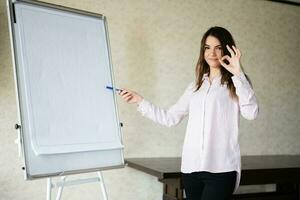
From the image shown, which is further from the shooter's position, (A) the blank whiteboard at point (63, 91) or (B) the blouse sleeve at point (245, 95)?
(A) the blank whiteboard at point (63, 91)

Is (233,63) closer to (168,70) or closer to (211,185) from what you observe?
(211,185)

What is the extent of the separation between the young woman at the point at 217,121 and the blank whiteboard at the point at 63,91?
1.58 ft

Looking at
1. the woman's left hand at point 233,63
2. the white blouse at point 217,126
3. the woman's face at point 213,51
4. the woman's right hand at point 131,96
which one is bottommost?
the white blouse at point 217,126

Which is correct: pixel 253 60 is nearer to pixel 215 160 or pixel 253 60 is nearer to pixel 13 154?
pixel 215 160

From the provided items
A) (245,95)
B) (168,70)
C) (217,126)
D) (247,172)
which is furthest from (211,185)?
(168,70)

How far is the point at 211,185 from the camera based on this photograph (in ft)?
4.71

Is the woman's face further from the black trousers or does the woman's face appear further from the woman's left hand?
the black trousers

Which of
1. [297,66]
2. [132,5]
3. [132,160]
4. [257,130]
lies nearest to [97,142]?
[132,160]

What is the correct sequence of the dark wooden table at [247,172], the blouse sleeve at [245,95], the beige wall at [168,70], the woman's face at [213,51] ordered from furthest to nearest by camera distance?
the beige wall at [168,70]
the dark wooden table at [247,172]
the woman's face at [213,51]
the blouse sleeve at [245,95]

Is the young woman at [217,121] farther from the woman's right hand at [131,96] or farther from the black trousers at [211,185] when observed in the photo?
the woman's right hand at [131,96]

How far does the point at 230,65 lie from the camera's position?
4.77ft

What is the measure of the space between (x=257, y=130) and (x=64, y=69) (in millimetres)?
1901

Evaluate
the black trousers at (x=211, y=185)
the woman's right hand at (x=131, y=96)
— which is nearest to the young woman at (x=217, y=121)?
the black trousers at (x=211, y=185)

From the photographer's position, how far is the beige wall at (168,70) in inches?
85.0
